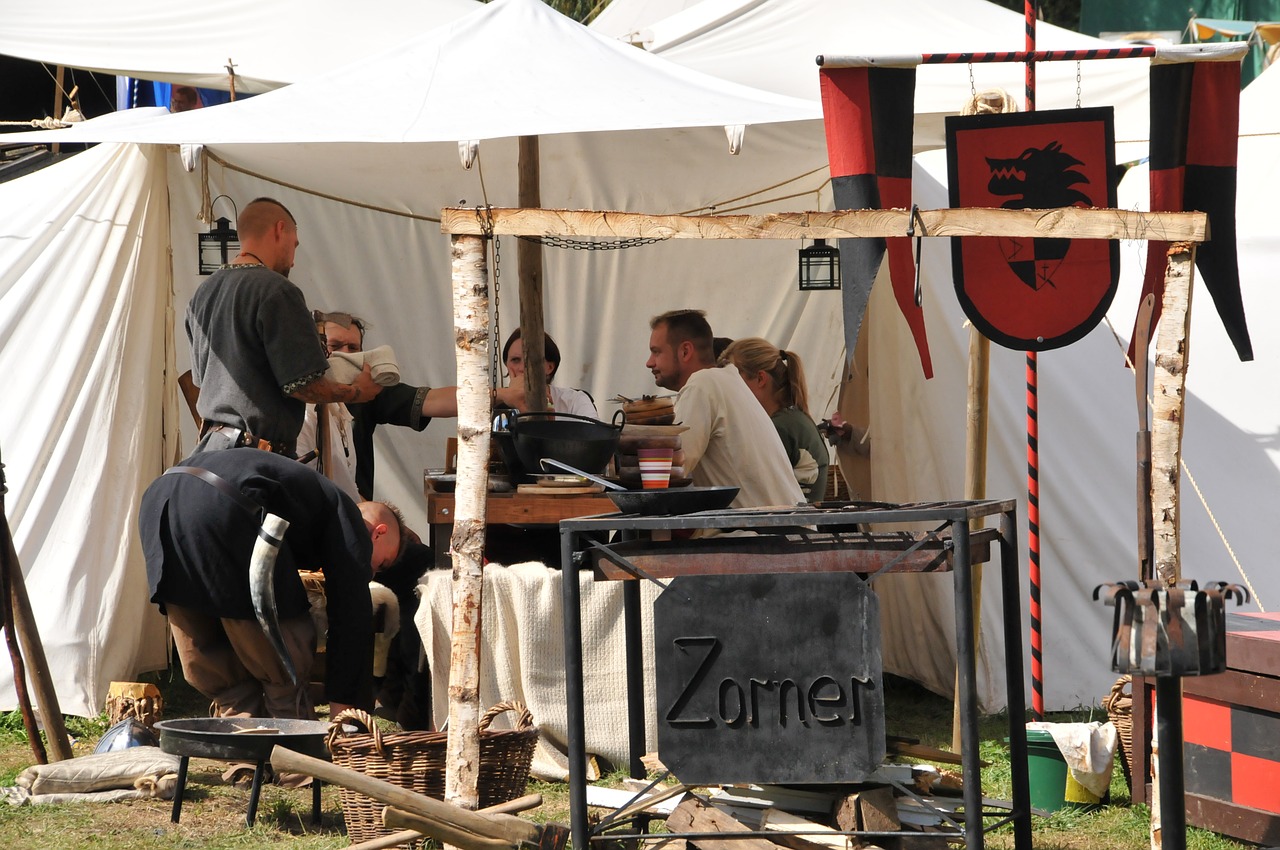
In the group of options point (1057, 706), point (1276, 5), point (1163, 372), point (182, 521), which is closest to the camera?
point (1163, 372)

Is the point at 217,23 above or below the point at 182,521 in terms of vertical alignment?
above

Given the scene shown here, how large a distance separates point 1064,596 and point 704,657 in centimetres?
273

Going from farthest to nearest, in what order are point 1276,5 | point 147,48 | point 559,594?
point 1276,5
point 147,48
point 559,594

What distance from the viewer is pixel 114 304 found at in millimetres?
5422

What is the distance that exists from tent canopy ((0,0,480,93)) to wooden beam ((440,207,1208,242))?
3334 millimetres

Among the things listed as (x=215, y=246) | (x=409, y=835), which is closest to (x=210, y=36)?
(x=215, y=246)

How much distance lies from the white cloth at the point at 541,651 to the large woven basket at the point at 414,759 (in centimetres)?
82

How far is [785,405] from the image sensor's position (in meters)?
6.04

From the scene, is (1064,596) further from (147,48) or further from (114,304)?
(147,48)

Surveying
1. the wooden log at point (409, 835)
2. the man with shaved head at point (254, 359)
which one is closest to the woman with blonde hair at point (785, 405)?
the man with shaved head at point (254, 359)

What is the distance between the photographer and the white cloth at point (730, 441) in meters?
4.95

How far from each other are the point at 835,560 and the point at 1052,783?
4.17 ft

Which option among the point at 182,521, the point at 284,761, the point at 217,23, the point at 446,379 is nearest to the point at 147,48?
the point at 217,23

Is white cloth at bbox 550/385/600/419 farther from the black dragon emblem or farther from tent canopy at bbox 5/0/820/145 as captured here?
the black dragon emblem
